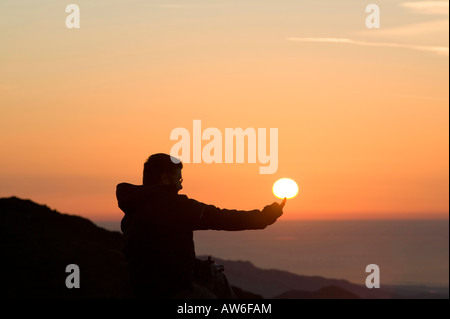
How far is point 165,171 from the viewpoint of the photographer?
9672mm

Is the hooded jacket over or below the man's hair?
below

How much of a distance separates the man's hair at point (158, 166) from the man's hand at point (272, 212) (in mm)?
1142

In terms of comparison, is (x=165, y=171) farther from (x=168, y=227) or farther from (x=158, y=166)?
(x=168, y=227)

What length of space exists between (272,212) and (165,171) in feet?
4.40

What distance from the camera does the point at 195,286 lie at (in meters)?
9.55

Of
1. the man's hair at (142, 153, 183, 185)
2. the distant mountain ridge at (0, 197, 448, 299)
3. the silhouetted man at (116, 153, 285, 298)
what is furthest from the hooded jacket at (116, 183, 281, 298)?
the distant mountain ridge at (0, 197, 448, 299)

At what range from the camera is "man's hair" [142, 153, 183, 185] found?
9672 mm

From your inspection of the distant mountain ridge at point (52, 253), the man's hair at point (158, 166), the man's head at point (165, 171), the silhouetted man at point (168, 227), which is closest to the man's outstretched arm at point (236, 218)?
the silhouetted man at point (168, 227)

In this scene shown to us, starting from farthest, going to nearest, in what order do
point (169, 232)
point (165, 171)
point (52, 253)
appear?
point (52, 253) → point (165, 171) → point (169, 232)

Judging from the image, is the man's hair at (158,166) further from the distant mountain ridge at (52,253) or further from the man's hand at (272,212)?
the distant mountain ridge at (52,253)

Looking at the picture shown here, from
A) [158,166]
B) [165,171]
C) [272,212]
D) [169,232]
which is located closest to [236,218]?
[272,212]

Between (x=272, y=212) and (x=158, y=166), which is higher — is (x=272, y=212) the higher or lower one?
the lower one

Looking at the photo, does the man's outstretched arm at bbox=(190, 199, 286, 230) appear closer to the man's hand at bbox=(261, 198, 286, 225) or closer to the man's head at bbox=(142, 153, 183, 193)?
the man's hand at bbox=(261, 198, 286, 225)
